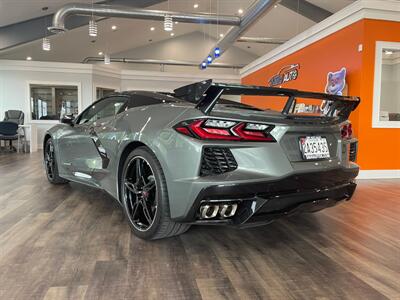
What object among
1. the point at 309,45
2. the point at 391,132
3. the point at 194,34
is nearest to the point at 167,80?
the point at 194,34

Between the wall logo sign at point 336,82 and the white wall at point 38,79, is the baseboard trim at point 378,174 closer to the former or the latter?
the wall logo sign at point 336,82

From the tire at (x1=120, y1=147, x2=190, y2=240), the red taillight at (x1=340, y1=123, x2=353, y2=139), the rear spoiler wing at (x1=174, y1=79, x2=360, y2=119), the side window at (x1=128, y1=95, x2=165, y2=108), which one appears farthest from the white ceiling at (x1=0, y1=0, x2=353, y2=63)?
the rear spoiler wing at (x1=174, y1=79, x2=360, y2=119)

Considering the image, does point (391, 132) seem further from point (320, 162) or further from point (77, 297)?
point (77, 297)

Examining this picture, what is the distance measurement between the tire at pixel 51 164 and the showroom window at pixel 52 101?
299 inches

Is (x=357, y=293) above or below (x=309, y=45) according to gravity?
below

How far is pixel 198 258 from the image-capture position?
1.75m

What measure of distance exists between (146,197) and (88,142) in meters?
1.02

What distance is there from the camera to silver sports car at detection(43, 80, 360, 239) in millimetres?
1527

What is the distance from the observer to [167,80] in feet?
42.6

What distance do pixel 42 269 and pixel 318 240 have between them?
165 cm

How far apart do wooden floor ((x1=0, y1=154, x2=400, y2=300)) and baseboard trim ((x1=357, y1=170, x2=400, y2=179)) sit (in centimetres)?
237

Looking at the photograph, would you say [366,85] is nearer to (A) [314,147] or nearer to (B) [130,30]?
(A) [314,147]

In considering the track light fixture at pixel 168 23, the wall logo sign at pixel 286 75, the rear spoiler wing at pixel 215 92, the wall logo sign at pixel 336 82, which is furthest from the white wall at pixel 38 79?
the rear spoiler wing at pixel 215 92

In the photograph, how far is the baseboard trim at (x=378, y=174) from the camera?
4902 mm
